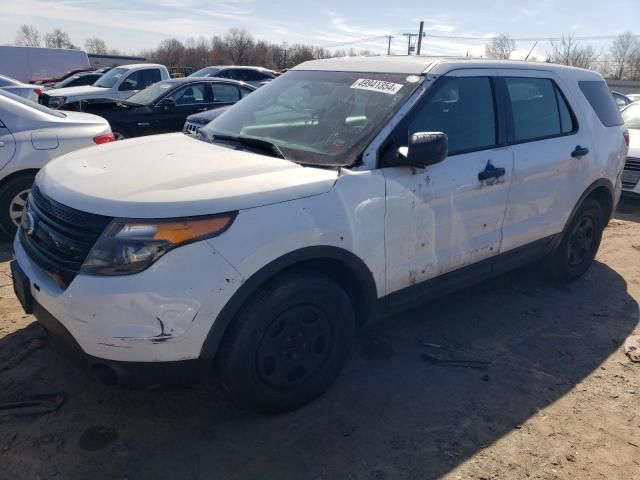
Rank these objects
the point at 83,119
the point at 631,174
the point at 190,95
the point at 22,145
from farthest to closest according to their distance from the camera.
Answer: the point at 190,95, the point at 631,174, the point at 83,119, the point at 22,145

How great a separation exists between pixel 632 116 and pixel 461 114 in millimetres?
7330

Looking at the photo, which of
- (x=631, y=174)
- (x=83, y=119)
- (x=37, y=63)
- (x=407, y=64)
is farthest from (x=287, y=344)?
(x=37, y=63)

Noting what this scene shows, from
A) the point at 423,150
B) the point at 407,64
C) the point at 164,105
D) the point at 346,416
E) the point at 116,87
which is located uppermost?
the point at 407,64

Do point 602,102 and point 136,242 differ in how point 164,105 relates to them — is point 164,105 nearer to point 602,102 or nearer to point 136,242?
point 602,102

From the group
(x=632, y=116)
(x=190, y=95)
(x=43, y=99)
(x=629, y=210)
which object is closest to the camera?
(x=629, y=210)

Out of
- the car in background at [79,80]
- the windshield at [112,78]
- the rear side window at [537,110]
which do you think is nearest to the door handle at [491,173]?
the rear side window at [537,110]

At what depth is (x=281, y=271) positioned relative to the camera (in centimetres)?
251

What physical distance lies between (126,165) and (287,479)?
1781 millimetres

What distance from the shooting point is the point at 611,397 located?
305 cm

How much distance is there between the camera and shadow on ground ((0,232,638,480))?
2.38 meters

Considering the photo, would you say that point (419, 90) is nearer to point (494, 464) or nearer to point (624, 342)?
point (494, 464)

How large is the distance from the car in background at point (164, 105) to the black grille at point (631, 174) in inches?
287

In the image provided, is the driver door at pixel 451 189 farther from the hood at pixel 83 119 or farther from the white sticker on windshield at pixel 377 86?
the hood at pixel 83 119

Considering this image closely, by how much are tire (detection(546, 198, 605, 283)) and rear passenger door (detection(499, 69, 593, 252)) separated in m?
0.29
